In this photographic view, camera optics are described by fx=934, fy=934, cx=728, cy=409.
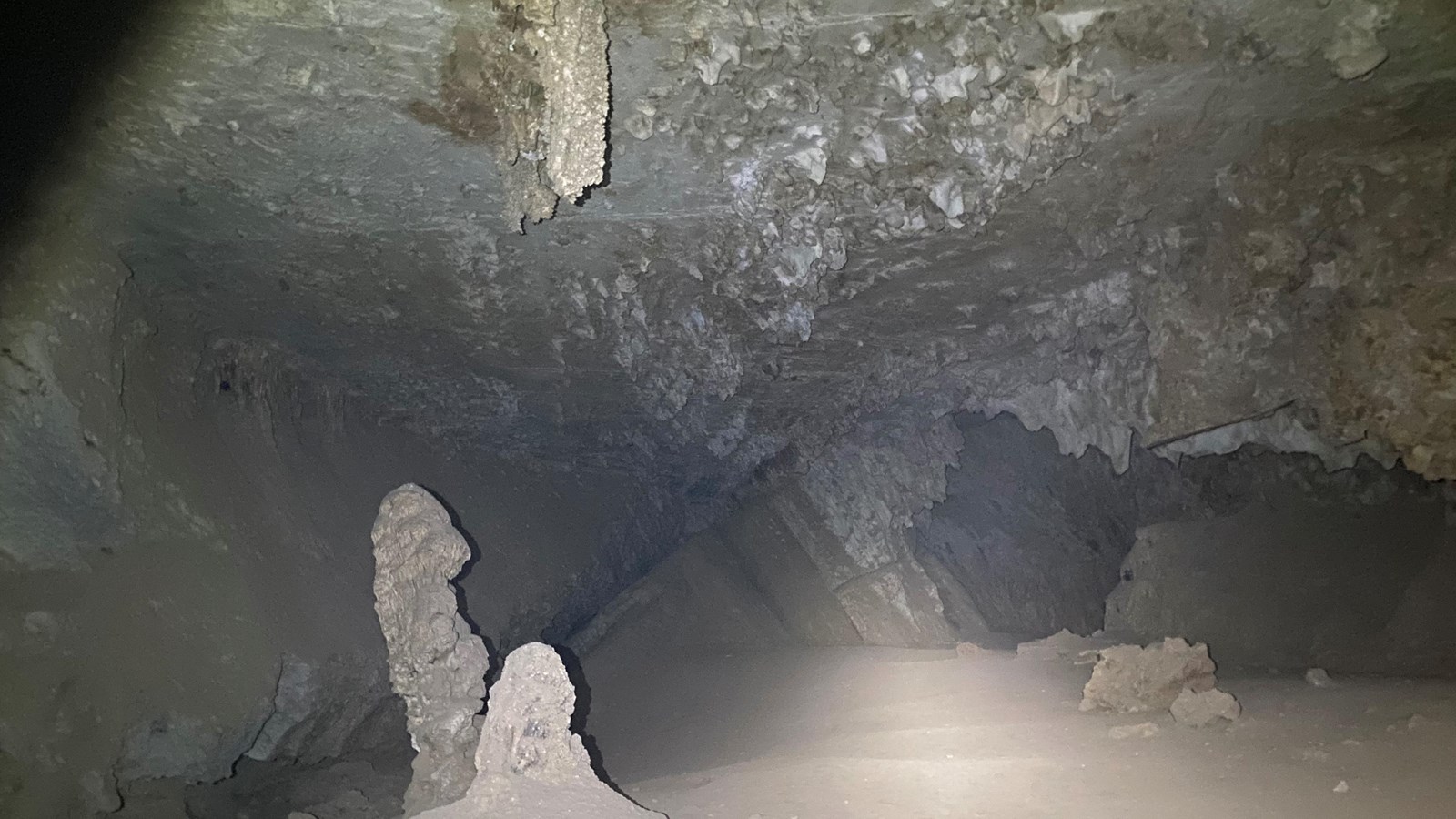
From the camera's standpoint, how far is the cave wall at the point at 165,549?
4672mm

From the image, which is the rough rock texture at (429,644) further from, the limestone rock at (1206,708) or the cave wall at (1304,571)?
the cave wall at (1304,571)

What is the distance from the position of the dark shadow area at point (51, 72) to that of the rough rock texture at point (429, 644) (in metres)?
2.21

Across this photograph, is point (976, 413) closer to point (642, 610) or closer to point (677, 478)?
point (677, 478)

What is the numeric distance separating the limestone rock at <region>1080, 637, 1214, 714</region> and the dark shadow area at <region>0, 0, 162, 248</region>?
17.4 feet

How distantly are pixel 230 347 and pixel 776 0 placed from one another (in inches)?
187

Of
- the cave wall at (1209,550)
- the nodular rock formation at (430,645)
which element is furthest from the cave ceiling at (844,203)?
the nodular rock formation at (430,645)

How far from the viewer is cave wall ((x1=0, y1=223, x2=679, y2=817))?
4.67 metres

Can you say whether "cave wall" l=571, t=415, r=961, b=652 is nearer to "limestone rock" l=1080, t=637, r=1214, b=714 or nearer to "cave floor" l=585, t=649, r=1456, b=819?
"cave floor" l=585, t=649, r=1456, b=819

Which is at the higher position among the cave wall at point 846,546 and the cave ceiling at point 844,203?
the cave ceiling at point 844,203

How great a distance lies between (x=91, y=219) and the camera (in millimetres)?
4930

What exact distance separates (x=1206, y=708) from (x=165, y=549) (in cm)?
566

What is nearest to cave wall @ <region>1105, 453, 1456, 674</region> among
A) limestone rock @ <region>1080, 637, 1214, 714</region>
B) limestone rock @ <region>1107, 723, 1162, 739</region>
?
limestone rock @ <region>1080, 637, 1214, 714</region>

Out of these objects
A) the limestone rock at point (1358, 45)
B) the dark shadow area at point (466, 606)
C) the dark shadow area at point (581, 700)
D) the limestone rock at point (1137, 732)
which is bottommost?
the dark shadow area at point (581, 700)

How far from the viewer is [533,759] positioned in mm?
3848
